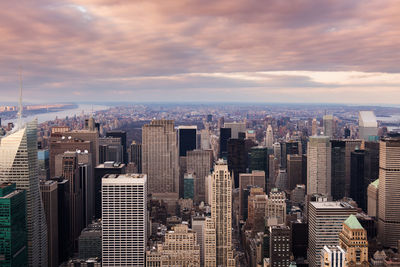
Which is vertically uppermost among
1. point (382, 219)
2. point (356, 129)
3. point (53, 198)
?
point (356, 129)

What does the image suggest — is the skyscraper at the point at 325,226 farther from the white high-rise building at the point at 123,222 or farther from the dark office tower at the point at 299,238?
the white high-rise building at the point at 123,222

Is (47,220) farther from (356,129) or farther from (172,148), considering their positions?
(356,129)

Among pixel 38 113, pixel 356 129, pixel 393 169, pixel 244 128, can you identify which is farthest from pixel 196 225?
pixel 244 128

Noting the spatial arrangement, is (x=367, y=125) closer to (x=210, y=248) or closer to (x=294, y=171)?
(x=294, y=171)

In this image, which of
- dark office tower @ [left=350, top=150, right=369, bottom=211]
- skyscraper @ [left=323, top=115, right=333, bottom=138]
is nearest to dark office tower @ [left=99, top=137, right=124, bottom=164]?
skyscraper @ [left=323, top=115, right=333, bottom=138]

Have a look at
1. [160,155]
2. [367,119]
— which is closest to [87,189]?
[160,155]

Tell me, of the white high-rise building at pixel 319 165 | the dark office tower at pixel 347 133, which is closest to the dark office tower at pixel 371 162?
the dark office tower at pixel 347 133
